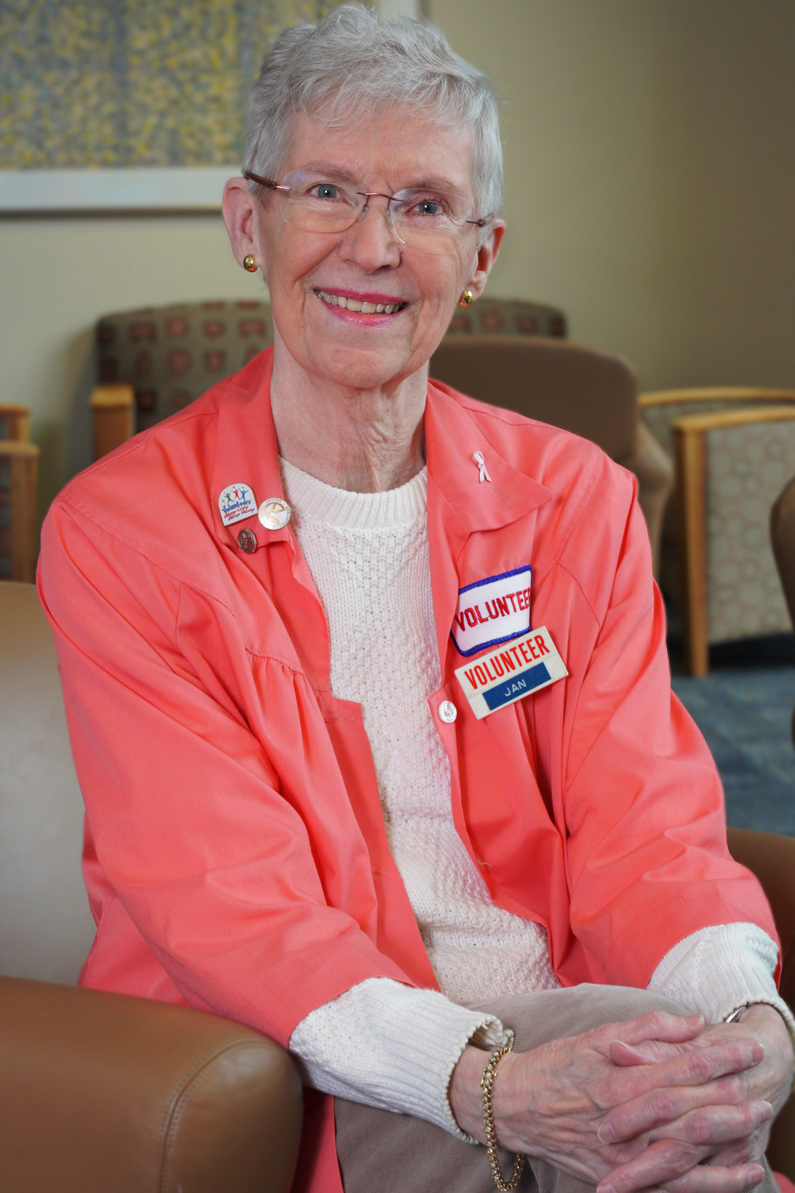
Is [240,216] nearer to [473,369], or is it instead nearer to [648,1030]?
[648,1030]

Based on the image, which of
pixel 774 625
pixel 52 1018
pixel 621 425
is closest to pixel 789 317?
pixel 774 625

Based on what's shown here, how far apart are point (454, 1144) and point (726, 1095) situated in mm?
224

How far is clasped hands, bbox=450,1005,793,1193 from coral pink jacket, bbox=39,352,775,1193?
15cm

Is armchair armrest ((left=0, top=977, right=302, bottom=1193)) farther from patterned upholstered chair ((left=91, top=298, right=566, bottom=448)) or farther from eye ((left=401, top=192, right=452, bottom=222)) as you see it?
patterned upholstered chair ((left=91, top=298, right=566, bottom=448))

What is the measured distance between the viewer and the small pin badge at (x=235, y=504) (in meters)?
1.14

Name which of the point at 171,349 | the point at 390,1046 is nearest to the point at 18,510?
the point at 171,349

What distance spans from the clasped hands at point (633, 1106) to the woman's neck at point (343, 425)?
0.62 meters

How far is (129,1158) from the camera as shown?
2.65ft

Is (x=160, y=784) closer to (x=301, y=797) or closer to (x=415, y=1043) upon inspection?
(x=301, y=797)

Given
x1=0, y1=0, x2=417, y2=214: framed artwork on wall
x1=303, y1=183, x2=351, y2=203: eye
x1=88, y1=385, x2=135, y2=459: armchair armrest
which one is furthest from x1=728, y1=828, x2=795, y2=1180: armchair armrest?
x1=0, y1=0, x2=417, y2=214: framed artwork on wall

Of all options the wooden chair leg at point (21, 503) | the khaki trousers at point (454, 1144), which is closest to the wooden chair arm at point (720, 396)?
the wooden chair leg at point (21, 503)

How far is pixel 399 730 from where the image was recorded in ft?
3.93

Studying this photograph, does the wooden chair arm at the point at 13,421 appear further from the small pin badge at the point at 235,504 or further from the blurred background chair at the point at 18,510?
the small pin badge at the point at 235,504

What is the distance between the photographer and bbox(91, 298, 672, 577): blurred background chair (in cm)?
292
